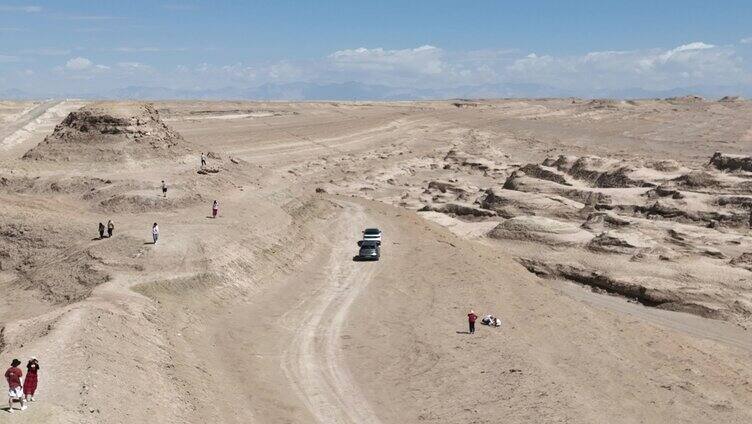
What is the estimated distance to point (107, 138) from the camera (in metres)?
43.8

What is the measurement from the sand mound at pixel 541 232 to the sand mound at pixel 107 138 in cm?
2151

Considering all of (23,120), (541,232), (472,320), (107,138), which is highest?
(107,138)

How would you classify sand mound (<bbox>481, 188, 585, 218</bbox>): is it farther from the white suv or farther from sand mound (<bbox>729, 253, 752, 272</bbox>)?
the white suv

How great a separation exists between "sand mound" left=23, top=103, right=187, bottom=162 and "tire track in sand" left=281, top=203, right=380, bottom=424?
49.2 ft

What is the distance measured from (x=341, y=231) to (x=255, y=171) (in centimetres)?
856

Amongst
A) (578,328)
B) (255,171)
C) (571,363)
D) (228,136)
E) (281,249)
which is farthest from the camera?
(228,136)

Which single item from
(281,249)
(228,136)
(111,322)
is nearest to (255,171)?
(281,249)

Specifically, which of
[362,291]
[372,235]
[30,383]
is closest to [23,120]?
[372,235]

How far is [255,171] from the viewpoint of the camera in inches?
1896

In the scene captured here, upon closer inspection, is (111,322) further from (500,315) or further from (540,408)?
(500,315)

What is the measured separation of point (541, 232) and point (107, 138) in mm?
27270

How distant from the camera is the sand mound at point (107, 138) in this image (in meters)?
42.8

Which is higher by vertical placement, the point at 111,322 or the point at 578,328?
the point at 111,322

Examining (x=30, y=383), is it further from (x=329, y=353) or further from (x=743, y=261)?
(x=743, y=261)
